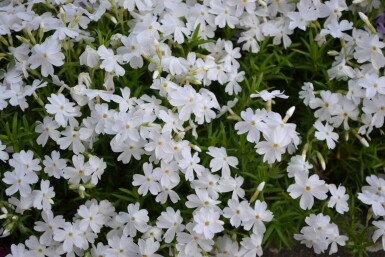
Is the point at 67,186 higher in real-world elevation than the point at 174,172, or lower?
lower

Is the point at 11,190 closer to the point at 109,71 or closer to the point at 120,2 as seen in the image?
the point at 109,71

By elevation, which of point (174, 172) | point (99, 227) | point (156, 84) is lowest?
point (99, 227)

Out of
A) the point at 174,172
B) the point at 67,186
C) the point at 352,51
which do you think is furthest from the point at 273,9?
the point at 67,186

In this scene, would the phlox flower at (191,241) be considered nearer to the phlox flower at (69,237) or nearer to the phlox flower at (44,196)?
the phlox flower at (69,237)

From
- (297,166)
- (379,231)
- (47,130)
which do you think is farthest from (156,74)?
(379,231)

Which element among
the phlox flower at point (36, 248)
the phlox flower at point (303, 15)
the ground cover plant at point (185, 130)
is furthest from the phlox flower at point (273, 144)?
the phlox flower at point (36, 248)

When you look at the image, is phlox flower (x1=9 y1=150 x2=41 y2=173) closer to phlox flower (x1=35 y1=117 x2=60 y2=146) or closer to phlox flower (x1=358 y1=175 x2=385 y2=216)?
phlox flower (x1=35 y1=117 x2=60 y2=146)

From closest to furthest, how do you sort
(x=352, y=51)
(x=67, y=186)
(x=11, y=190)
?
(x=11, y=190), (x=67, y=186), (x=352, y=51)

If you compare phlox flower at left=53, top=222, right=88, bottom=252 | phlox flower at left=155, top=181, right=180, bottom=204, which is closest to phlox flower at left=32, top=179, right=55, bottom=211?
phlox flower at left=53, top=222, right=88, bottom=252
